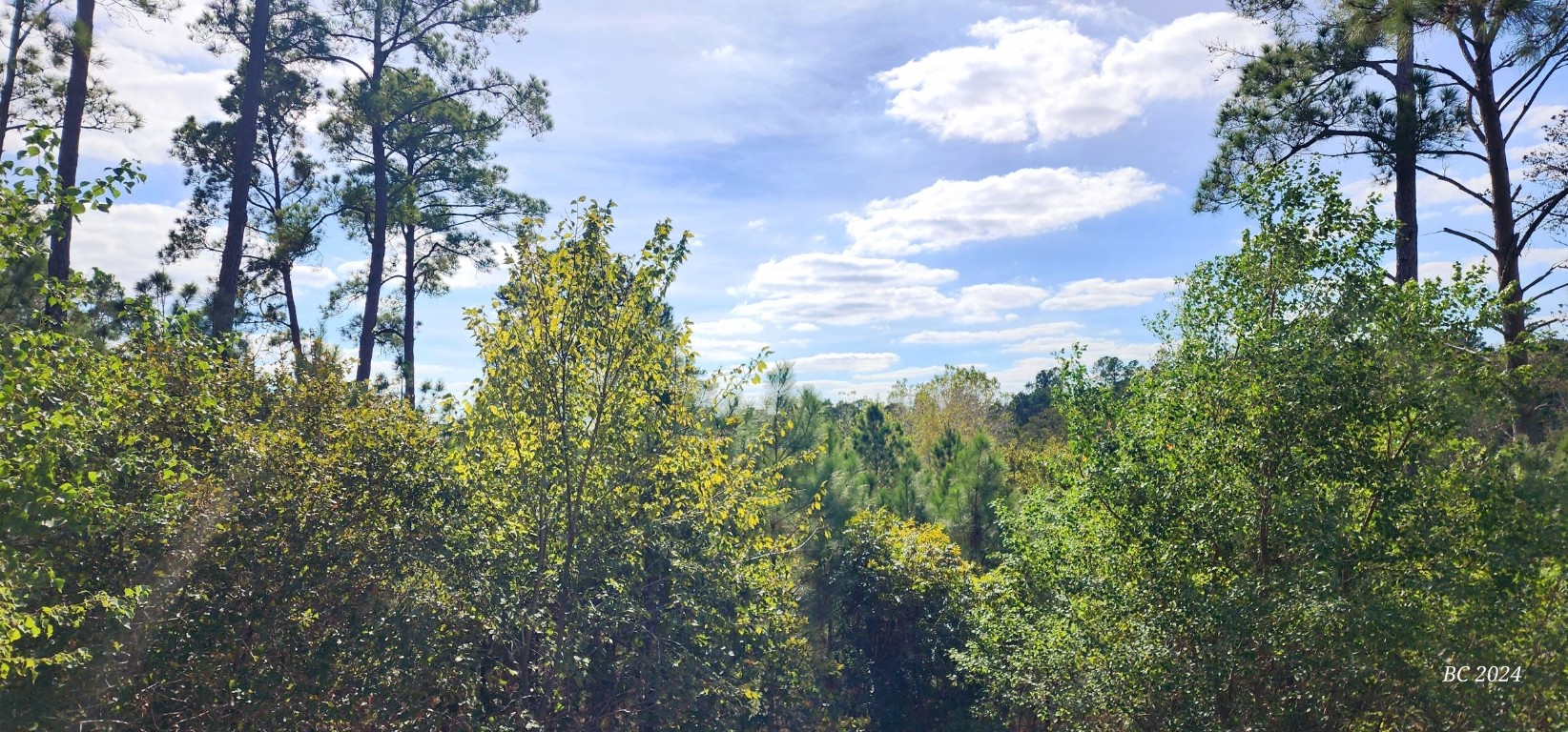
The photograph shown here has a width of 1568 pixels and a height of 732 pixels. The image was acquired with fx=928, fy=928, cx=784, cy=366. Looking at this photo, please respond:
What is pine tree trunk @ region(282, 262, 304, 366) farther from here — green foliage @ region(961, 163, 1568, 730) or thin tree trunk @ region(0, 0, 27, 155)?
green foliage @ region(961, 163, 1568, 730)

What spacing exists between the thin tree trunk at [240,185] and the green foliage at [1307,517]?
11143 mm

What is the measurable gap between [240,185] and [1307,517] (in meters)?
13.5

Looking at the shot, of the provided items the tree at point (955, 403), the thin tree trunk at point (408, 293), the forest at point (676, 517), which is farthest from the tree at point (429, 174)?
the tree at point (955, 403)

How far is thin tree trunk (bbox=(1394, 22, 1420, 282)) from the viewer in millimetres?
10297

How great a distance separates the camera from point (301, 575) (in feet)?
21.9

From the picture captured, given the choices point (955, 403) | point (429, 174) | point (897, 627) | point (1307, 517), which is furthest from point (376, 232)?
point (955, 403)

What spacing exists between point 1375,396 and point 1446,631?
1.65 meters

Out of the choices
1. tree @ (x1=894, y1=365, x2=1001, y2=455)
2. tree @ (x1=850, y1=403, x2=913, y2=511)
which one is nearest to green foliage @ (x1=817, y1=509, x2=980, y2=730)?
tree @ (x1=850, y1=403, x2=913, y2=511)

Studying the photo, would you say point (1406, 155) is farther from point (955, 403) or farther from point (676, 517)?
point (955, 403)

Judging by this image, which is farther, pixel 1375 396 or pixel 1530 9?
pixel 1530 9

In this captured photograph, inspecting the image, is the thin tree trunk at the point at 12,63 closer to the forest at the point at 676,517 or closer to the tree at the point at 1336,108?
the forest at the point at 676,517

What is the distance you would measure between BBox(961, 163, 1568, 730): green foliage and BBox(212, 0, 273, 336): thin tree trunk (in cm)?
1114

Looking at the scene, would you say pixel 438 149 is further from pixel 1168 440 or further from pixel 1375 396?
pixel 1375 396

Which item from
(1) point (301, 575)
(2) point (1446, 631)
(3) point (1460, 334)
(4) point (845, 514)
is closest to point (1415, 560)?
(2) point (1446, 631)
